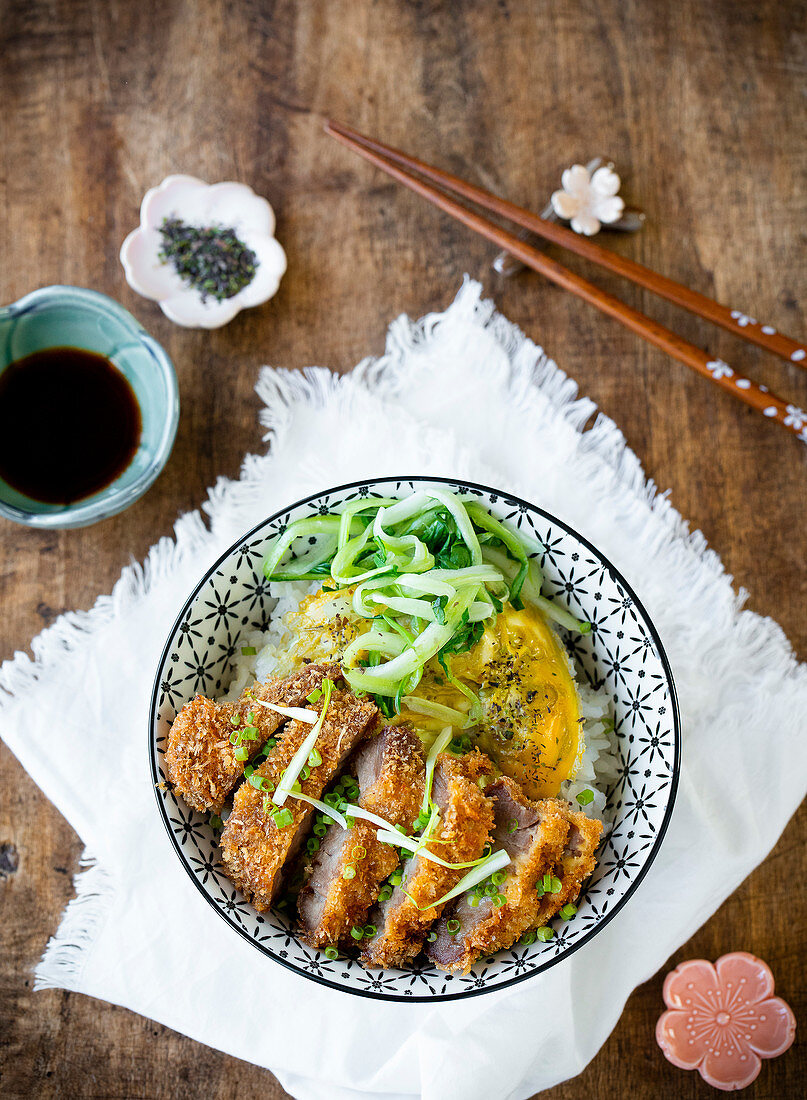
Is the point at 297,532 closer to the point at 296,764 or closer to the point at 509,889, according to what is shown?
the point at 296,764

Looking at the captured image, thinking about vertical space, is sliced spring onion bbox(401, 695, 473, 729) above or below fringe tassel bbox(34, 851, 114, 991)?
above

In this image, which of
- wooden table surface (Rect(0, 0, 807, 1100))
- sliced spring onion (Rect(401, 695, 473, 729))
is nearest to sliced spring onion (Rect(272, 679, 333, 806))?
sliced spring onion (Rect(401, 695, 473, 729))

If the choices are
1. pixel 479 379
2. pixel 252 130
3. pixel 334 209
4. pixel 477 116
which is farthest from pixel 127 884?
pixel 477 116

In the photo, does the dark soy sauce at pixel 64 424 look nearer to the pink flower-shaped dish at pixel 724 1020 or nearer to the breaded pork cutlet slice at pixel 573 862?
the breaded pork cutlet slice at pixel 573 862

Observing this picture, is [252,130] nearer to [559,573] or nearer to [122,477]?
[122,477]

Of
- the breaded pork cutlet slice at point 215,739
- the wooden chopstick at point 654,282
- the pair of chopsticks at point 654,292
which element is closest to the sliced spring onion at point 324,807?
the breaded pork cutlet slice at point 215,739

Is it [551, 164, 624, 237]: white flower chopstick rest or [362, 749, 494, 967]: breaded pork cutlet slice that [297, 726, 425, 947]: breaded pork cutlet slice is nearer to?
[362, 749, 494, 967]: breaded pork cutlet slice
